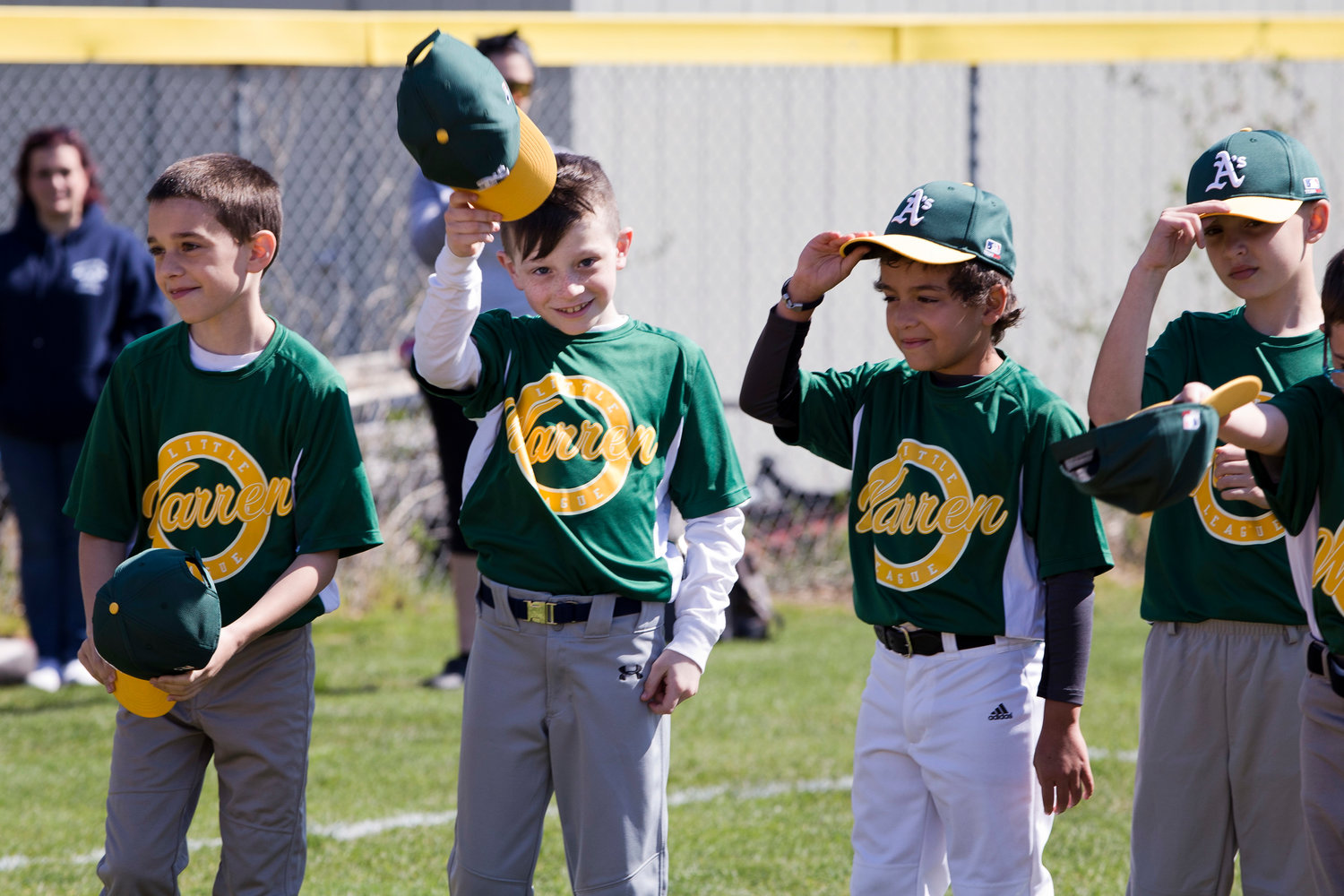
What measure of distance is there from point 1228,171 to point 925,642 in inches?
45.3

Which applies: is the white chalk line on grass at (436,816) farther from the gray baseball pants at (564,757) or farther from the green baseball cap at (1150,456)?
the green baseball cap at (1150,456)

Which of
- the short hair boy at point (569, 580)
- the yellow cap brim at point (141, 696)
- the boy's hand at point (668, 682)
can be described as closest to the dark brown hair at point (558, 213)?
the short hair boy at point (569, 580)

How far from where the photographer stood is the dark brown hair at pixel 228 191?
2906mm

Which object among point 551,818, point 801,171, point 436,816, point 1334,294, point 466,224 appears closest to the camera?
point 1334,294

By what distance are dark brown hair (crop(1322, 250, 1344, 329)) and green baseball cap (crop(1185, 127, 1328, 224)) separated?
1.17 feet

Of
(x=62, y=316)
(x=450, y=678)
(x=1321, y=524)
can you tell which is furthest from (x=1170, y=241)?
(x=62, y=316)

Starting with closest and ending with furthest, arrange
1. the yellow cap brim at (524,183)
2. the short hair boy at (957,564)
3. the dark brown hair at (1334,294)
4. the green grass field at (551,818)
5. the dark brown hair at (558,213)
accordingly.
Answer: the dark brown hair at (1334,294) → the yellow cap brim at (524,183) → the short hair boy at (957,564) → the dark brown hair at (558,213) → the green grass field at (551,818)

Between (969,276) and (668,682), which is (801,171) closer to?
(969,276)

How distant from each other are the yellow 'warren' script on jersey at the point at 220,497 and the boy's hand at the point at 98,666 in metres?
0.24

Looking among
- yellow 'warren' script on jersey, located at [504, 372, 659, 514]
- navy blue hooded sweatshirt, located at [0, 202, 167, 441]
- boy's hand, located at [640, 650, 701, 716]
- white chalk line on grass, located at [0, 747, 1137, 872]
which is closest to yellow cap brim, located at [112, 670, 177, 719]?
yellow 'warren' script on jersey, located at [504, 372, 659, 514]

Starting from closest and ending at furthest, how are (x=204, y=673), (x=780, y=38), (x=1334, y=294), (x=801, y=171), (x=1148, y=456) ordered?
(x=1148, y=456), (x=1334, y=294), (x=204, y=673), (x=780, y=38), (x=801, y=171)

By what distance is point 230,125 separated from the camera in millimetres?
7398

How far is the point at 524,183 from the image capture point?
2561 millimetres

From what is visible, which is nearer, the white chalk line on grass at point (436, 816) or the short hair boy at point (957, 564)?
the short hair boy at point (957, 564)
